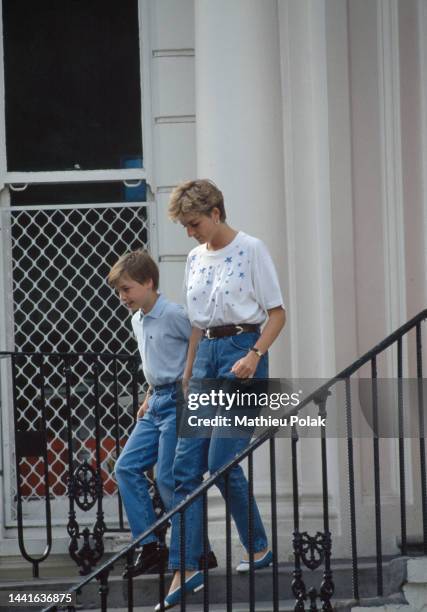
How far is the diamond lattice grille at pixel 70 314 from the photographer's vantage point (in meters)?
8.22

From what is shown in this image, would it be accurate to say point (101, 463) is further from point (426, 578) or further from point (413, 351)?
point (426, 578)

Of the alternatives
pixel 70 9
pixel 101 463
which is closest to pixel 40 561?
pixel 101 463

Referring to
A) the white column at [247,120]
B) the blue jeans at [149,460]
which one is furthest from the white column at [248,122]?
the blue jeans at [149,460]

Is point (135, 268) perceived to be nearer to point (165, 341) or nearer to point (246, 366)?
point (165, 341)

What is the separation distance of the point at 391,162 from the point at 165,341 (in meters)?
1.66

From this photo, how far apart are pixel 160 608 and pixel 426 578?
1144mm

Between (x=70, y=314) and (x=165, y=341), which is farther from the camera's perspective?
(x=70, y=314)

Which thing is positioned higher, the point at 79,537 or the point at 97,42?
the point at 97,42

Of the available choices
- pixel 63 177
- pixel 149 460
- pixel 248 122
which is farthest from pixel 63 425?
pixel 248 122

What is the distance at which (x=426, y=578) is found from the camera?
20.3ft

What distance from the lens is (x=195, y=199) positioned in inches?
245

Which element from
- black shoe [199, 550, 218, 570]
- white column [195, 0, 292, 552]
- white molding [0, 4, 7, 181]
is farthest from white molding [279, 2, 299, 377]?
white molding [0, 4, 7, 181]

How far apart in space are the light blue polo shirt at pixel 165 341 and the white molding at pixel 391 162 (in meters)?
1.28

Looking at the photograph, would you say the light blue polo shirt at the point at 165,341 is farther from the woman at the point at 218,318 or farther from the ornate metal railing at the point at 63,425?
the ornate metal railing at the point at 63,425
